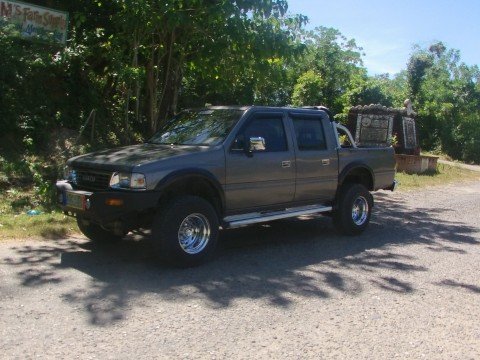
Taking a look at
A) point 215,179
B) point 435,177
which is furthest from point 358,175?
point 435,177

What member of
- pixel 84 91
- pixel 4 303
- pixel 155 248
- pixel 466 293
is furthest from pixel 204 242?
pixel 84 91

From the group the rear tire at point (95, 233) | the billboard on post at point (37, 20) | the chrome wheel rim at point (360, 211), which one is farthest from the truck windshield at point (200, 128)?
the billboard on post at point (37, 20)

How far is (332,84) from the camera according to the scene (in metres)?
28.0

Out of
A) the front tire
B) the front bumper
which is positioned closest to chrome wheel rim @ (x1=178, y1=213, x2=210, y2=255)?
the front tire

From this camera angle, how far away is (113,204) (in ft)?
19.1

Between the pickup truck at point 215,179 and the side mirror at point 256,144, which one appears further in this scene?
the side mirror at point 256,144

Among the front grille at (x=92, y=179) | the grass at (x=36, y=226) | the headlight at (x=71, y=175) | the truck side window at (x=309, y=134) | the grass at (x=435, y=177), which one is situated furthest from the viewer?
the grass at (x=435, y=177)

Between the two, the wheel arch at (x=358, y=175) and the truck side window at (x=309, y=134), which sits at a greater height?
the truck side window at (x=309, y=134)

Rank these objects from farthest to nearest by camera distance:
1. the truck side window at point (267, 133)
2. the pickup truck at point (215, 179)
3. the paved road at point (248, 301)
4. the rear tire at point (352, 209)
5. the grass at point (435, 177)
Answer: the grass at point (435, 177) → the rear tire at point (352, 209) → the truck side window at point (267, 133) → the pickup truck at point (215, 179) → the paved road at point (248, 301)

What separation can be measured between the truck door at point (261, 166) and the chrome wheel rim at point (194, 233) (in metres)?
0.49

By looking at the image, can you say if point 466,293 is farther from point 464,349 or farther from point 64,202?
point 64,202

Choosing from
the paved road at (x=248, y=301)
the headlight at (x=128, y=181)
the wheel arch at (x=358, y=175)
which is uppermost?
the headlight at (x=128, y=181)

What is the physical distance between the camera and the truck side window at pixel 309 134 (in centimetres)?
773

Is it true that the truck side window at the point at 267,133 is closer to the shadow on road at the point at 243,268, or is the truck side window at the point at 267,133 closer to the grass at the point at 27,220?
the shadow on road at the point at 243,268
